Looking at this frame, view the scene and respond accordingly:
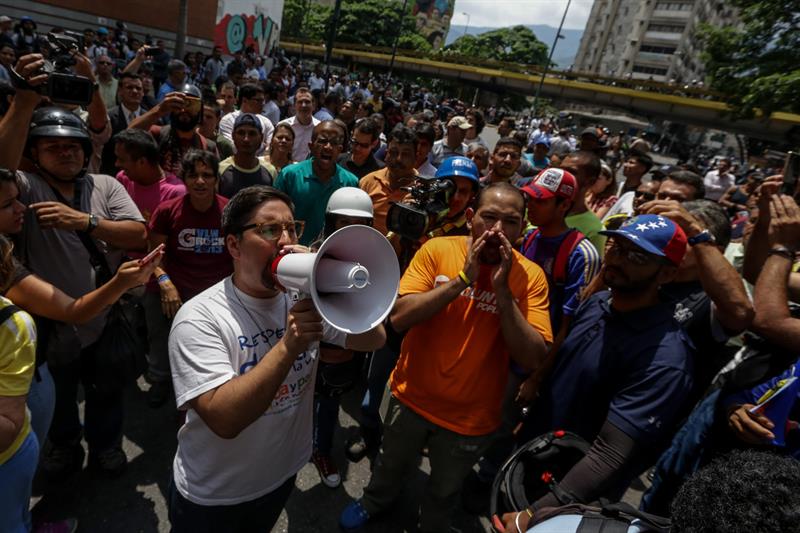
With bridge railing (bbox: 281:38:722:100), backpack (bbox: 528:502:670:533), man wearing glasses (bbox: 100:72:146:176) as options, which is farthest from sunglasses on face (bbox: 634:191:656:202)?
bridge railing (bbox: 281:38:722:100)

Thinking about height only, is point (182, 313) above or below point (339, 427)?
above

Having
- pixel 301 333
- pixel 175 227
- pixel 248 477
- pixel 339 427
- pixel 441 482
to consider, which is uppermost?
pixel 301 333

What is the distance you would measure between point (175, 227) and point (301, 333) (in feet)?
7.05

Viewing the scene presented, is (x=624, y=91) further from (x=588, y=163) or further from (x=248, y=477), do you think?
(x=248, y=477)

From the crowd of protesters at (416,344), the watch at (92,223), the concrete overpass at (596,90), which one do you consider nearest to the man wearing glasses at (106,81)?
the crowd of protesters at (416,344)

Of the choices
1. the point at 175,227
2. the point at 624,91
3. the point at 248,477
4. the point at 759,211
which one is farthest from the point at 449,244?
the point at 624,91

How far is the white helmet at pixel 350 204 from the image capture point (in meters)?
2.55

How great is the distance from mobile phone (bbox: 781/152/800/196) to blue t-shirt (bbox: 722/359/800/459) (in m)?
1.11

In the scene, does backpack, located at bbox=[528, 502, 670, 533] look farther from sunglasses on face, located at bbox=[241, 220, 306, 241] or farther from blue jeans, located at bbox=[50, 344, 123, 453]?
blue jeans, located at bbox=[50, 344, 123, 453]

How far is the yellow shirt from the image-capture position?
154 cm

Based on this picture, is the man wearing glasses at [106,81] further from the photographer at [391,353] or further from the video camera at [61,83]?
the photographer at [391,353]

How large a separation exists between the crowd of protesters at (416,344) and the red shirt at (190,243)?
1 cm

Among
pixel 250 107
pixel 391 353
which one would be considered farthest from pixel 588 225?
pixel 250 107

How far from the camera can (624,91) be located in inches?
1499
